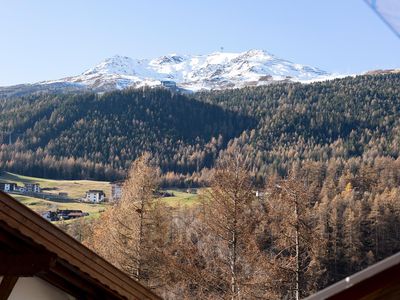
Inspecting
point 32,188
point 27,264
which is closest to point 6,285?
point 27,264

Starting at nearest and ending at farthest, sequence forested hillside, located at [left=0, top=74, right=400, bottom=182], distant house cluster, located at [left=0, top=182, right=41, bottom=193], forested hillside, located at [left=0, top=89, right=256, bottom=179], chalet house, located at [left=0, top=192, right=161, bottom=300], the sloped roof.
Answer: the sloped roof < chalet house, located at [left=0, top=192, right=161, bottom=300] < distant house cluster, located at [left=0, top=182, right=41, bottom=193] < forested hillside, located at [left=0, top=74, right=400, bottom=182] < forested hillside, located at [left=0, top=89, right=256, bottom=179]

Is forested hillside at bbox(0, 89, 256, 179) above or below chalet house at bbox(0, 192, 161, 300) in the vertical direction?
below

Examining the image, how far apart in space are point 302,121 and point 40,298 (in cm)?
15116

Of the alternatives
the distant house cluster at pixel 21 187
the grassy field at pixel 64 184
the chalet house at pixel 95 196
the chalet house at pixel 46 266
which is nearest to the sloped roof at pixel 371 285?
the chalet house at pixel 46 266

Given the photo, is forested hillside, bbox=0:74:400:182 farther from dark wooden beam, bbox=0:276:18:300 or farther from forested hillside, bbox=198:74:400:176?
dark wooden beam, bbox=0:276:18:300

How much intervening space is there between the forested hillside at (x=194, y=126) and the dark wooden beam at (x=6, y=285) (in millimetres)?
118110

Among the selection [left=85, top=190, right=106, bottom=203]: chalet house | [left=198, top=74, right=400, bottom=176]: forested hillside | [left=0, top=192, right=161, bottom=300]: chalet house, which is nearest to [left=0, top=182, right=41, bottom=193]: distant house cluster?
[left=85, top=190, right=106, bottom=203]: chalet house

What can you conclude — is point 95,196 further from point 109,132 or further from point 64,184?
point 109,132

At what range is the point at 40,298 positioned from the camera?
5500 millimetres

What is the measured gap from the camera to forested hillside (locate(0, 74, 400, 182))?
13662cm

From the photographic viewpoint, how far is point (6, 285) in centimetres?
509

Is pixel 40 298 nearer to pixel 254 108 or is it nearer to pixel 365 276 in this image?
pixel 365 276

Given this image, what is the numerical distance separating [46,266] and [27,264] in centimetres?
20

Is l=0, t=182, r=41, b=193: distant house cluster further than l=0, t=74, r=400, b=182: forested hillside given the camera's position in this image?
No
